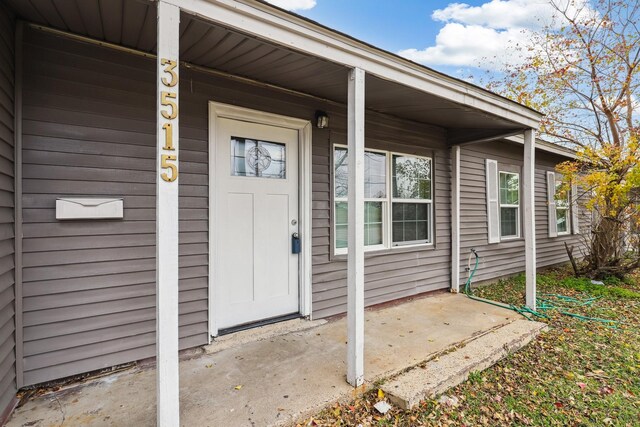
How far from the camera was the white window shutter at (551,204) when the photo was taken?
6.90m

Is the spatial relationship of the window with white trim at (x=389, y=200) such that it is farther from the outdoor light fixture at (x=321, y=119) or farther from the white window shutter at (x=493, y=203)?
the white window shutter at (x=493, y=203)

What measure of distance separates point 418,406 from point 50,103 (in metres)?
3.30

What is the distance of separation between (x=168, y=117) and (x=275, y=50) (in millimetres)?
1202

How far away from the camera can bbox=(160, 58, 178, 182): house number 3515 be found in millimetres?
1546

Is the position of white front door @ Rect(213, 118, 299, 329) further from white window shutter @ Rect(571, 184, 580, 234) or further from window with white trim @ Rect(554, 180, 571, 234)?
white window shutter @ Rect(571, 184, 580, 234)

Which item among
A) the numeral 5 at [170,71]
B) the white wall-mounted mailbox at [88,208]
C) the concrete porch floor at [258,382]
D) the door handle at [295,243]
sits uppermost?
the numeral 5 at [170,71]

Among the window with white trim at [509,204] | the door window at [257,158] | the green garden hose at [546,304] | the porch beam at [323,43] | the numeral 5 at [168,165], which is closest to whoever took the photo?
the numeral 5 at [168,165]

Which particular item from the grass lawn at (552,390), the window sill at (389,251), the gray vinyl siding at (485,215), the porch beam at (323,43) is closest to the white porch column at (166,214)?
the porch beam at (323,43)

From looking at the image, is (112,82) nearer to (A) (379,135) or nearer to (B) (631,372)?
(A) (379,135)

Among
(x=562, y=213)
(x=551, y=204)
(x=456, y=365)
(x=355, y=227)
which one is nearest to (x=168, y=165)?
(x=355, y=227)

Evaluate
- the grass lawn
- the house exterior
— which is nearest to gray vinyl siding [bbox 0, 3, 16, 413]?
the house exterior

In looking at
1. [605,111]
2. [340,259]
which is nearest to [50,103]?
[340,259]

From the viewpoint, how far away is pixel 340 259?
3.63 m

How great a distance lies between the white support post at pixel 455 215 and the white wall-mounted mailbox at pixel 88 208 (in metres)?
4.40
